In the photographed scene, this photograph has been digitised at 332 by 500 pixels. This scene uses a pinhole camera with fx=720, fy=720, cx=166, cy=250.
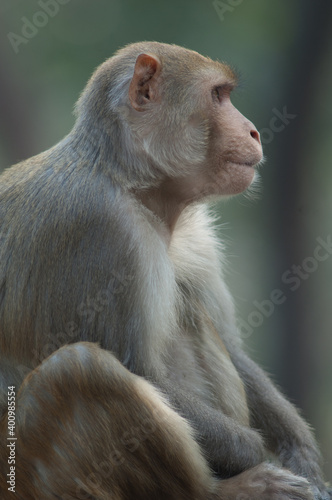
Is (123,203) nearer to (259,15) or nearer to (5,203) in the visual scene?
(5,203)

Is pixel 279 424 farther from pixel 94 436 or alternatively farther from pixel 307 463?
pixel 94 436

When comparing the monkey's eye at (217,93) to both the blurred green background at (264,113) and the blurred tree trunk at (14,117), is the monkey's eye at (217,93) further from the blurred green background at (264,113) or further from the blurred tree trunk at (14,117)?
the blurred tree trunk at (14,117)

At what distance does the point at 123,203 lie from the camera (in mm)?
4867

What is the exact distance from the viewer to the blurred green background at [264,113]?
9781 millimetres

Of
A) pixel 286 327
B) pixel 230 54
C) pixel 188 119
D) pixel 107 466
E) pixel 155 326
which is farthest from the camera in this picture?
pixel 286 327

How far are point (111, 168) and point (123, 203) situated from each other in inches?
10.7

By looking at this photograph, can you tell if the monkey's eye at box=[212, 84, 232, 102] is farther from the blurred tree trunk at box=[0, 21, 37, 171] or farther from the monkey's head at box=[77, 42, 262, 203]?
the blurred tree trunk at box=[0, 21, 37, 171]

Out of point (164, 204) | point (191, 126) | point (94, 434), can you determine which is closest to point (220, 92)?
point (191, 126)

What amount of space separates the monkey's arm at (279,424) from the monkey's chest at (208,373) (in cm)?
54

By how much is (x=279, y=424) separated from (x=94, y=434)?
89.8 inches

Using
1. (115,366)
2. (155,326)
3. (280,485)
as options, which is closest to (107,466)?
(115,366)

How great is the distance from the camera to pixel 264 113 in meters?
10.2

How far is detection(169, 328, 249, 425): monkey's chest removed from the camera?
212 inches

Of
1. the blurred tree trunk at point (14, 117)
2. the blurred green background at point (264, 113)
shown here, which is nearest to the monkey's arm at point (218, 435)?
the blurred green background at point (264, 113)
